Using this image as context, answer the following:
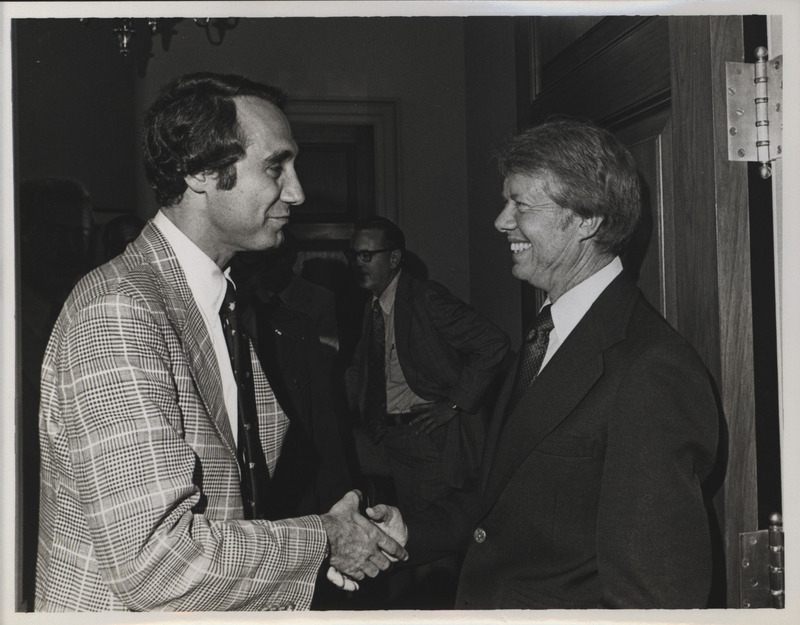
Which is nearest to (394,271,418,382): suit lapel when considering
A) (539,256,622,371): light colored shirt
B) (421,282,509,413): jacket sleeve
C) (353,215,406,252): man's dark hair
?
(421,282,509,413): jacket sleeve

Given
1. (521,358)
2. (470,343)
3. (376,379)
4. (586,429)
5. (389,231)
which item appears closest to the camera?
(586,429)

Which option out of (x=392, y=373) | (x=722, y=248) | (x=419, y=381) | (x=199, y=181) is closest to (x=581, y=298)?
(x=722, y=248)

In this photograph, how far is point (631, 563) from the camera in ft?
4.07

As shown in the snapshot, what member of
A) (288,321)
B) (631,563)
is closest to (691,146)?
(631,563)

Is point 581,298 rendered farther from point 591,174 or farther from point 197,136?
point 197,136

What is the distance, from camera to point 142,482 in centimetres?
116

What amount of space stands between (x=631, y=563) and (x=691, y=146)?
716 mm

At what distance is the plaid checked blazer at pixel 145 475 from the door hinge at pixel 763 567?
715mm

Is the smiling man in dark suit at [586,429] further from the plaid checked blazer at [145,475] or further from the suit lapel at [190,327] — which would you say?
the suit lapel at [190,327]

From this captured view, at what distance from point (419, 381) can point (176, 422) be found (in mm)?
2505

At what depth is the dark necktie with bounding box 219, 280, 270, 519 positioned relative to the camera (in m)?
1.53

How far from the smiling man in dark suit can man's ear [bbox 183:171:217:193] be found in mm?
655

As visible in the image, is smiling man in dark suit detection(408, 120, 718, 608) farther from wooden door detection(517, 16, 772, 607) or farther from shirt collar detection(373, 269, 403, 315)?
shirt collar detection(373, 269, 403, 315)

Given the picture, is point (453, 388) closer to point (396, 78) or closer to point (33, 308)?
point (33, 308)
